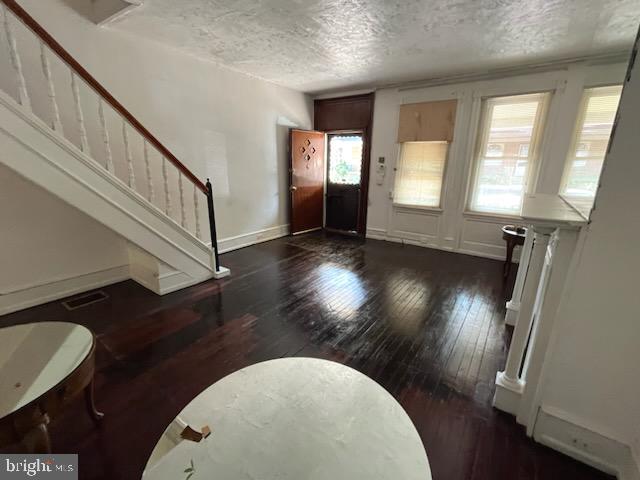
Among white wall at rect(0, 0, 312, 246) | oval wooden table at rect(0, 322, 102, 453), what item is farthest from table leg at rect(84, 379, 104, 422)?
white wall at rect(0, 0, 312, 246)

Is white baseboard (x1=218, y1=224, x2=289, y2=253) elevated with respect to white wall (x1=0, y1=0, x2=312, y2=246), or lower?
lower

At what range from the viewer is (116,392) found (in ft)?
5.52

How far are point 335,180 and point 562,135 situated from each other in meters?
3.66

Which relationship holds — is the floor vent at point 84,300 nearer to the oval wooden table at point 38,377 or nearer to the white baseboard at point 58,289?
the white baseboard at point 58,289

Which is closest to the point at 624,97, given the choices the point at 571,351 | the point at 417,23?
the point at 571,351

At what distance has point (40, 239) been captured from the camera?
2.62 meters

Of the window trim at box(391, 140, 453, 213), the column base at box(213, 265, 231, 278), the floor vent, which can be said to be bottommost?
the floor vent

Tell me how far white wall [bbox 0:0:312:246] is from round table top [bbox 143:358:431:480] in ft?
10.0

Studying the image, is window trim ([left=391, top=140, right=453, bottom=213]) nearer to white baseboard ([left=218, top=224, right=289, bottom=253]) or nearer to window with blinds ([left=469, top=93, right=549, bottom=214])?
window with blinds ([left=469, top=93, right=549, bottom=214])

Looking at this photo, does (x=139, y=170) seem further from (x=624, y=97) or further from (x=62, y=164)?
(x=624, y=97)

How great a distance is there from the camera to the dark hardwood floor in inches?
53.8

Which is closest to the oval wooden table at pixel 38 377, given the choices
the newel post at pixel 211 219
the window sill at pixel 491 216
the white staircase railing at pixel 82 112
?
the white staircase railing at pixel 82 112

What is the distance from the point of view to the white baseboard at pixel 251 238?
4391 mm

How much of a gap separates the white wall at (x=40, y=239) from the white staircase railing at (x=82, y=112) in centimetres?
60
